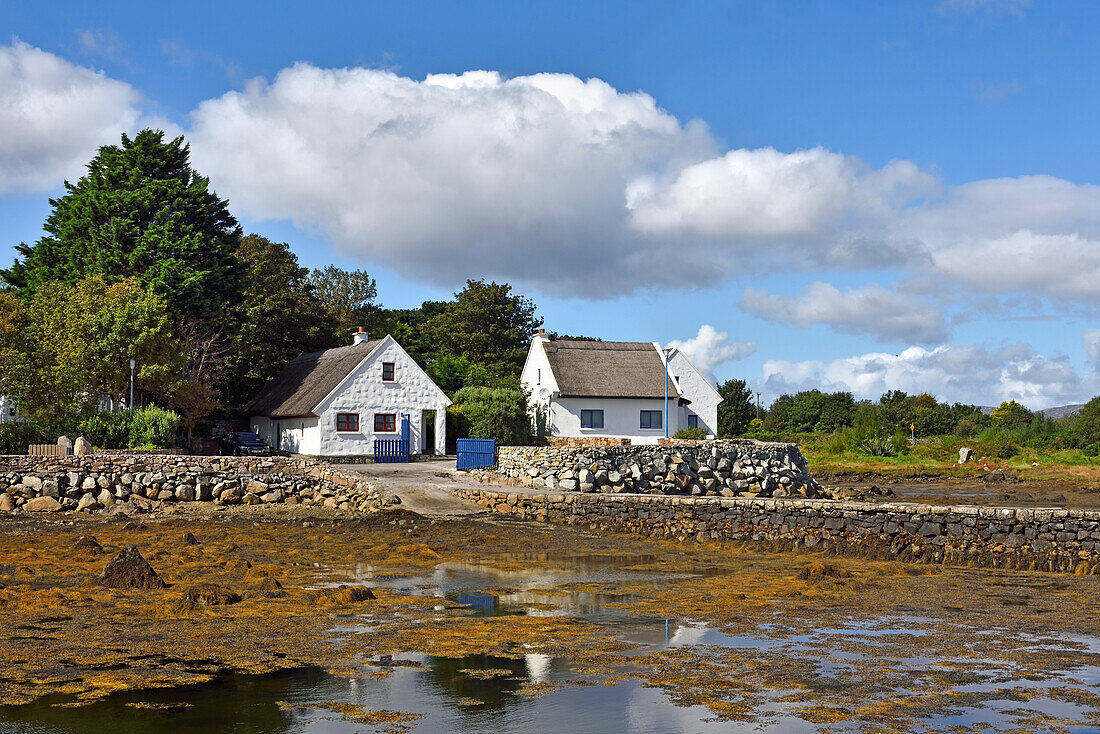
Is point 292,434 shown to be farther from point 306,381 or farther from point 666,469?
point 666,469

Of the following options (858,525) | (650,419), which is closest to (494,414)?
(650,419)

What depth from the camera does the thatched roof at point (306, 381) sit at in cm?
4625

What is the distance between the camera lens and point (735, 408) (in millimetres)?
67938

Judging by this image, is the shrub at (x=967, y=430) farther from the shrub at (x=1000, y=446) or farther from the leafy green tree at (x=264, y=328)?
the leafy green tree at (x=264, y=328)

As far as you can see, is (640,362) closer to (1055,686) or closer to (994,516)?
(994,516)

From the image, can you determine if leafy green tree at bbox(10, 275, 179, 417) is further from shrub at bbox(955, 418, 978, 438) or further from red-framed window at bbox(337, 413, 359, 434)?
shrub at bbox(955, 418, 978, 438)

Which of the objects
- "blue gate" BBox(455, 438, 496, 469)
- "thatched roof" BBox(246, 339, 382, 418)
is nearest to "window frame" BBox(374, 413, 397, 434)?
"thatched roof" BBox(246, 339, 382, 418)

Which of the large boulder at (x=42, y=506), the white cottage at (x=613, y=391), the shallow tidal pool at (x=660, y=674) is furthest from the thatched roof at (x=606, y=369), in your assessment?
Result: the shallow tidal pool at (x=660, y=674)

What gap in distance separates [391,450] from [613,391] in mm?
15424

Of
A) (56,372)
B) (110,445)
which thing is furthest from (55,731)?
(56,372)

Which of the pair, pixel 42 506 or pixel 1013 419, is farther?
pixel 1013 419

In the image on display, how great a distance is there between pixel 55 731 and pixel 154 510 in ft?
79.7

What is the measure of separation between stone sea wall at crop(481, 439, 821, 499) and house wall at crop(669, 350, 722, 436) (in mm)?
16637

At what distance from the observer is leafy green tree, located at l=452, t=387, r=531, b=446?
156ft
